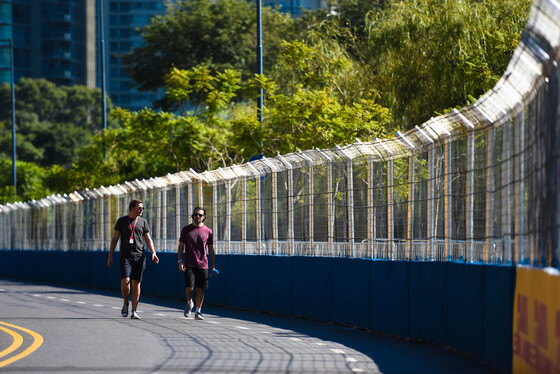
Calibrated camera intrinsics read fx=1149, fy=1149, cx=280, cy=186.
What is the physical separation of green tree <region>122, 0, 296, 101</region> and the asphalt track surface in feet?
138

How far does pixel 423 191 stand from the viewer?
14.0m

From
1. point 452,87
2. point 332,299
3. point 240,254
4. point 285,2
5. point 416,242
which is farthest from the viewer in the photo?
point 285,2

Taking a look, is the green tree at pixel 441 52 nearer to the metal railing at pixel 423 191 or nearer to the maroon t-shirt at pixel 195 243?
the metal railing at pixel 423 191

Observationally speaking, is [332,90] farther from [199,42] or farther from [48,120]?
[48,120]

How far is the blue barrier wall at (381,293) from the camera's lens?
34.8 ft

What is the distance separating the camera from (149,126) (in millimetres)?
39438

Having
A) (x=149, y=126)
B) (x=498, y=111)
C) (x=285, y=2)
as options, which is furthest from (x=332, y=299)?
(x=285, y=2)

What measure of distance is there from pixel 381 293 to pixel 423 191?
65.0 inches

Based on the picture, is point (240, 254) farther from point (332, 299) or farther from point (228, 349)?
point (228, 349)

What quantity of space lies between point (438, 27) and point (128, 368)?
2523 cm

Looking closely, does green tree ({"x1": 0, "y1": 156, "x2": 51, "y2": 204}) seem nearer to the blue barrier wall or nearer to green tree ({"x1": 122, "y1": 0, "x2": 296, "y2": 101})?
green tree ({"x1": 122, "y1": 0, "x2": 296, "y2": 101})

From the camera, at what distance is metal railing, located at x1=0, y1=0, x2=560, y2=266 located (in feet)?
29.2

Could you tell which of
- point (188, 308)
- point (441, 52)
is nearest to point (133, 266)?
point (188, 308)

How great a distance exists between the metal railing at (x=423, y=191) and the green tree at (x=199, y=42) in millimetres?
33542
